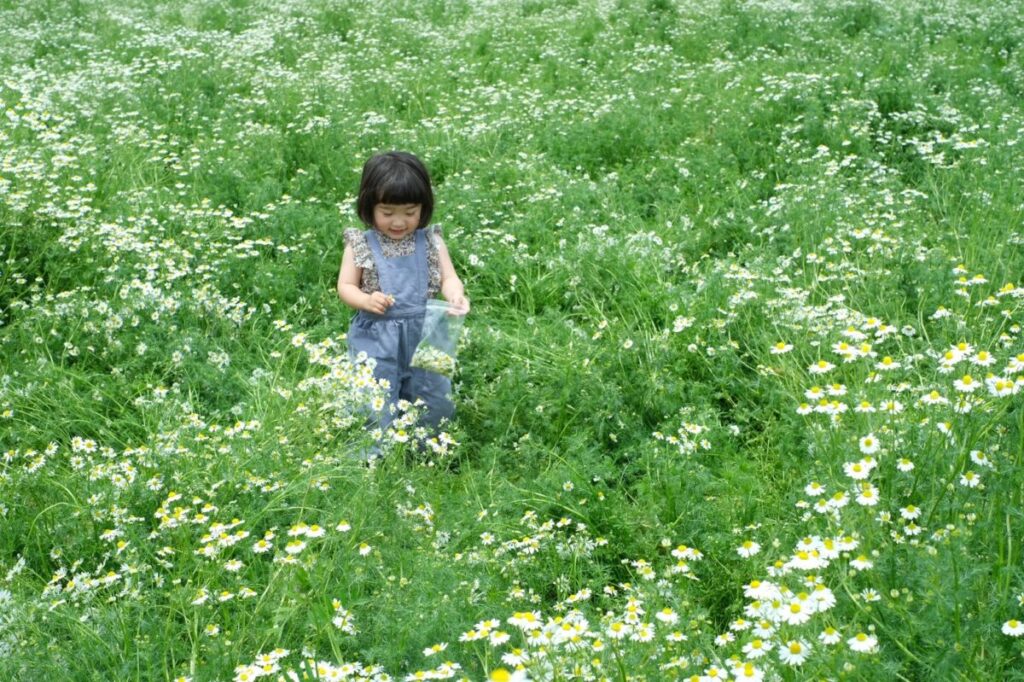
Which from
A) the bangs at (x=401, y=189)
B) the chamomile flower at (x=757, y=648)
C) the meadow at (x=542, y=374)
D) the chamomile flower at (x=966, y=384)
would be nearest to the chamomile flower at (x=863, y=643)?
the meadow at (x=542, y=374)

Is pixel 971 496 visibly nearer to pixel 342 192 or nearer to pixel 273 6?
pixel 342 192

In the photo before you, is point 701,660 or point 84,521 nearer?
point 701,660

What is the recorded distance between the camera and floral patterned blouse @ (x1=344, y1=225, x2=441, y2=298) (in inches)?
201

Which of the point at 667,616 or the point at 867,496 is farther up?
the point at 867,496

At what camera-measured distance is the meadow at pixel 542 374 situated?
2959 millimetres

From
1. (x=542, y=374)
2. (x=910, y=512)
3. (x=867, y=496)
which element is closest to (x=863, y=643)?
(x=867, y=496)

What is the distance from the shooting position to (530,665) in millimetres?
2666

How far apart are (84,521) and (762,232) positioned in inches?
152

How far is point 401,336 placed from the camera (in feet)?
16.4

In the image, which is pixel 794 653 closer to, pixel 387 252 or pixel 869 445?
pixel 869 445

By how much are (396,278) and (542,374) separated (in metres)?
0.78

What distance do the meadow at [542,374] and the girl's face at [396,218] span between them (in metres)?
0.65

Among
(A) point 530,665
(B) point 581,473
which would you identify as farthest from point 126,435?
(A) point 530,665

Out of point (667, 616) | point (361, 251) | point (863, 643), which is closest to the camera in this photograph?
point (863, 643)
